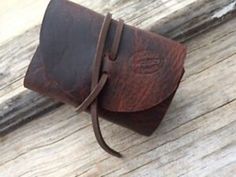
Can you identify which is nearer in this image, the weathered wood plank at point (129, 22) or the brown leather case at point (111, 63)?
the brown leather case at point (111, 63)

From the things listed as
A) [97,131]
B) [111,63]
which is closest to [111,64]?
[111,63]

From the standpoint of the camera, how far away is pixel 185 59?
118 cm

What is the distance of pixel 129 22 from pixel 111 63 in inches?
6.4

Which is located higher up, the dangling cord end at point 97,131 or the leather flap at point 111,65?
the leather flap at point 111,65

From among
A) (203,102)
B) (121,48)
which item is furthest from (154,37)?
(203,102)

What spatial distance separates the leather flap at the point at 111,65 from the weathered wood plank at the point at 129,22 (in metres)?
0.11

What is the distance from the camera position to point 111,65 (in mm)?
1064

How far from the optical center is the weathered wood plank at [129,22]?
3.84 feet

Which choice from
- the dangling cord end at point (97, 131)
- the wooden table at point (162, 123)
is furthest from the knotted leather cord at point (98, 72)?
the wooden table at point (162, 123)

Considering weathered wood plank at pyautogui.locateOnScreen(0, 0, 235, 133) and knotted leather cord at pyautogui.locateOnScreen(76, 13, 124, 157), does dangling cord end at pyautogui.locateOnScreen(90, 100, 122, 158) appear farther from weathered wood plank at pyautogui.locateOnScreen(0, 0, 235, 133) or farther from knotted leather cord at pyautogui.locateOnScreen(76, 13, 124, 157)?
weathered wood plank at pyautogui.locateOnScreen(0, 0, 235, 133)

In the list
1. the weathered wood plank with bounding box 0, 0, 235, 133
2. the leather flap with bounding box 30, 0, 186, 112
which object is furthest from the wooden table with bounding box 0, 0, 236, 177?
the leather flap with bounding box 30, 0, 186, 112

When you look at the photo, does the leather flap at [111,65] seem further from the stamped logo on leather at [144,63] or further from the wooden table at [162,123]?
the wooden table at [162,123]

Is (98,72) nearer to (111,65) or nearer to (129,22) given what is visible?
(111,65)

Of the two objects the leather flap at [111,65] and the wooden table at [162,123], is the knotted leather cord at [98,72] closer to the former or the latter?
the leather flap at [111,65]
